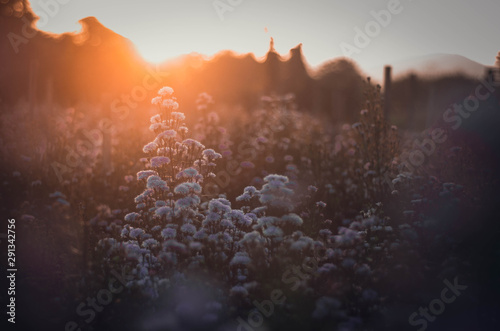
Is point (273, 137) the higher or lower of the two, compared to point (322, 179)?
higher

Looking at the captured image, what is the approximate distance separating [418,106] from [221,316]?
41.8 metres

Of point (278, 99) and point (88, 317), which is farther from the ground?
point (278, 99)

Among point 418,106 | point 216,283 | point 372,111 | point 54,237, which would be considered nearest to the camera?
point 216,283

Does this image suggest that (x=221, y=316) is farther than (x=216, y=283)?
No

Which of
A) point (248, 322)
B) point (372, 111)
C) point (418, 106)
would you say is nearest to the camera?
point (248, 322)

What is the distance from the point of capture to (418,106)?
133ft

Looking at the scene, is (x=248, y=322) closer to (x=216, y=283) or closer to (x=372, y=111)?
(x=216, y=283)

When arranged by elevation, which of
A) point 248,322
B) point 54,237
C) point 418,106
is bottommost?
point 248,322

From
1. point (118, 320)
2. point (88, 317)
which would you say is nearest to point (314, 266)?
point (118, 320)

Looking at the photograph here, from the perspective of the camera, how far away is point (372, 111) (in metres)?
6.52

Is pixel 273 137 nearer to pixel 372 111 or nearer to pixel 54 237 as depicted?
pixel 372 111

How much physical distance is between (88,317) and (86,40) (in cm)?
763

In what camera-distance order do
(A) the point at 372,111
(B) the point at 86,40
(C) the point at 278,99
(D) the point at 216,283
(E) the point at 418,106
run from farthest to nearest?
(E) the point at 418,106 → (C) the point at 278,99 → (B) the point at 86,40 → (A) the point at 372,111 → (D) the point at 216,283

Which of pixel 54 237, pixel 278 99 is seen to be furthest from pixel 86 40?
pixel 54 237
